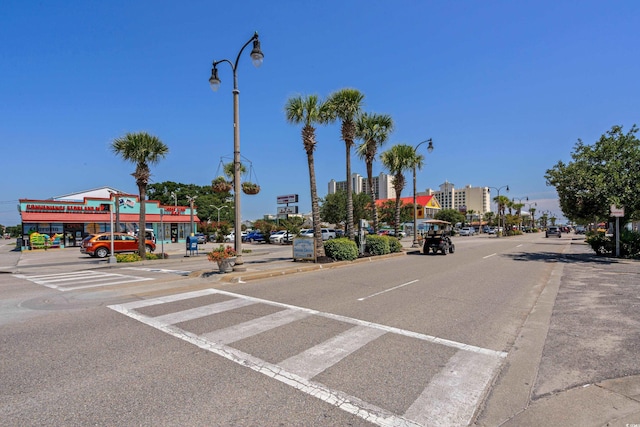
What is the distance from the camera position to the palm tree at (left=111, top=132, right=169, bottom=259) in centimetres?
2098

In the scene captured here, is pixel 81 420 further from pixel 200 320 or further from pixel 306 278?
pixel 306 278

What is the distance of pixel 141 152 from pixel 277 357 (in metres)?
19.8

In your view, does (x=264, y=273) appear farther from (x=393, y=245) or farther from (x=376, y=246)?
A: (x=393, y=245)

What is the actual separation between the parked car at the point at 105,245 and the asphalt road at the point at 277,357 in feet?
51.7

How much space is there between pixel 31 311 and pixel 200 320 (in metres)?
3.88

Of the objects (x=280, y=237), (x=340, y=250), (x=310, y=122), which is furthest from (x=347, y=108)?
(x=280, y=237)

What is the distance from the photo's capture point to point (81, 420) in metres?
3.27

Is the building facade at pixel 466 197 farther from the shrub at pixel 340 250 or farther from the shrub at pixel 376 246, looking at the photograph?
the shrub at pixel 340 250

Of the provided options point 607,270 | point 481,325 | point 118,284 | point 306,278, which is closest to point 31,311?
point 118,284

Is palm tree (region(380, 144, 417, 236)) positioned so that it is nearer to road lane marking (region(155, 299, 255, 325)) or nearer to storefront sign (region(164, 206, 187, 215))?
road lane marking (region(155, 299, 255, 325))

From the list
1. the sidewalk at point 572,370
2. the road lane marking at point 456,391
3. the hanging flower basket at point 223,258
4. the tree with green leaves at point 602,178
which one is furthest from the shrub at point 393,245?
the road lane marking at point 456,391

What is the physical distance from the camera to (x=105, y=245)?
23.9 metres

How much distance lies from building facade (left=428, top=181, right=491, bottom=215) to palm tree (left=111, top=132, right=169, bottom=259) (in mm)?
127899

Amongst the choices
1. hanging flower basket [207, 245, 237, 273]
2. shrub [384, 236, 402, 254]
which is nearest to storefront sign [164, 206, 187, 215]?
shrub [384, 236, 402, 254]
